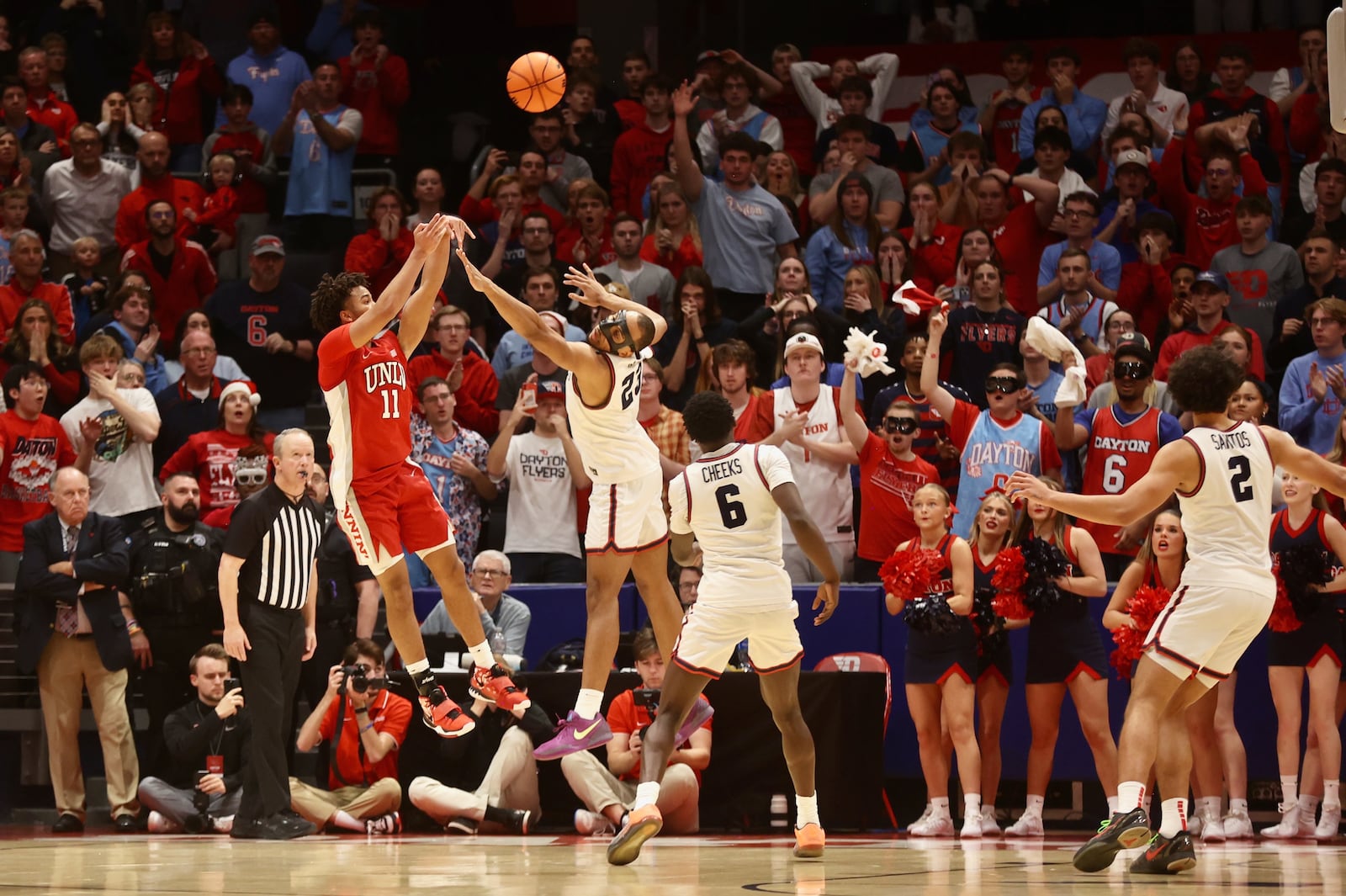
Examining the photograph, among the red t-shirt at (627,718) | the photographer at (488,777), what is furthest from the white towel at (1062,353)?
the photographer at (488,777)

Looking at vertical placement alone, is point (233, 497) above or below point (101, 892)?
above

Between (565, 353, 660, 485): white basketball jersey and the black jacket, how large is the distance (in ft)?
15.3

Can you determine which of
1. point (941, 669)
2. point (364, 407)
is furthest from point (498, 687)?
point (941, 669)

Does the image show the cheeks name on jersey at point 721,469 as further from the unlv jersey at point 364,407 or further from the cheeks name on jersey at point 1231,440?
the cheeks name on jersey at point 1231,440

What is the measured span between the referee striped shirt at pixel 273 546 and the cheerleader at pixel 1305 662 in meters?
6.34

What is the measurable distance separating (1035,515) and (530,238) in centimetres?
527

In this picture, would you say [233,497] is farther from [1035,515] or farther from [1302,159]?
[1302,159]

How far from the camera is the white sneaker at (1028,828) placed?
10.9 metres

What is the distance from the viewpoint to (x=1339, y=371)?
12086 millimetres

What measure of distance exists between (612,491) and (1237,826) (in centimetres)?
482

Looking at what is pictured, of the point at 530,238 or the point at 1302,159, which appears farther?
the point at 1302,159

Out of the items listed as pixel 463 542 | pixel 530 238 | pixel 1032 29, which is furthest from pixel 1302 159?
pixel 463 542

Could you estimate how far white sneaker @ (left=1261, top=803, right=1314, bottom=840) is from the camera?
1060 cm

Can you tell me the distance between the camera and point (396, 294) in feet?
27.2
